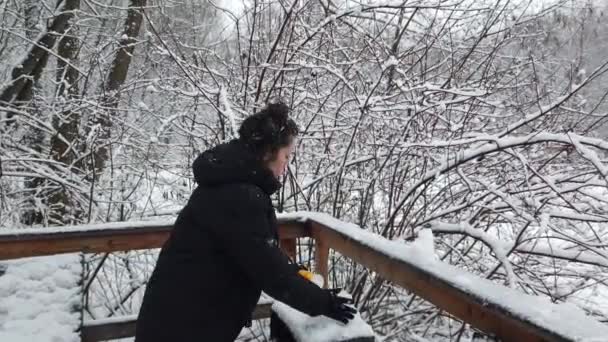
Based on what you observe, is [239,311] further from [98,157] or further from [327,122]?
[98,157]

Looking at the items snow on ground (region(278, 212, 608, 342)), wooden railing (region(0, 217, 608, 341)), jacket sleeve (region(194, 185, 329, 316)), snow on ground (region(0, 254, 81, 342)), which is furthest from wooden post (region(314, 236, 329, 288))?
snow on ground (region(0, 254, 81, 342))

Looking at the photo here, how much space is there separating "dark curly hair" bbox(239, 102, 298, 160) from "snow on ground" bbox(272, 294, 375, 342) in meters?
0.66

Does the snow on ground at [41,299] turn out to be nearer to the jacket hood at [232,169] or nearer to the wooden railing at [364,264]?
the wooden railing at [364,264]

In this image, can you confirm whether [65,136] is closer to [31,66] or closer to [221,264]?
[31,66]

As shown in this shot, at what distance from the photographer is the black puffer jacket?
179cm

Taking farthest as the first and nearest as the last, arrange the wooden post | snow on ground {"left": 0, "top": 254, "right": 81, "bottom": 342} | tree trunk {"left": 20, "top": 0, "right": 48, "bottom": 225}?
tree trunk {"left": 20, "top": 0, "right": 48, "bottom": 225} < the wooden post < snow on ground {"left": 0, "top": 254, "right": 81, "bottom": 342}

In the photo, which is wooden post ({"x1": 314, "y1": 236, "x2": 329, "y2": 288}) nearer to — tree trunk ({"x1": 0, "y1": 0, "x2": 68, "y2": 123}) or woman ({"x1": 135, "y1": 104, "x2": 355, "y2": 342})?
woman ({"x1": 135, "y1": 104, "x2": 355, "y2": 342})

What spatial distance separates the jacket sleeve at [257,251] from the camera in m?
1.78

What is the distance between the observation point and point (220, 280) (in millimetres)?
1881

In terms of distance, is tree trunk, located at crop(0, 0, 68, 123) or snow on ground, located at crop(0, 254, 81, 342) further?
tree trunk, located at crop(0, 0, 68, 123)

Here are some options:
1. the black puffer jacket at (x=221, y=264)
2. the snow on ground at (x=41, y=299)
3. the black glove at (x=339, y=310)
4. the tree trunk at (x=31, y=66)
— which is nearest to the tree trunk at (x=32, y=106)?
the tree trunk at (x=31, y=66)

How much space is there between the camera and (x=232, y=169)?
1.88 m

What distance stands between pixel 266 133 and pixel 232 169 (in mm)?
216

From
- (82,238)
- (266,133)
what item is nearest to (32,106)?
(82,238)
